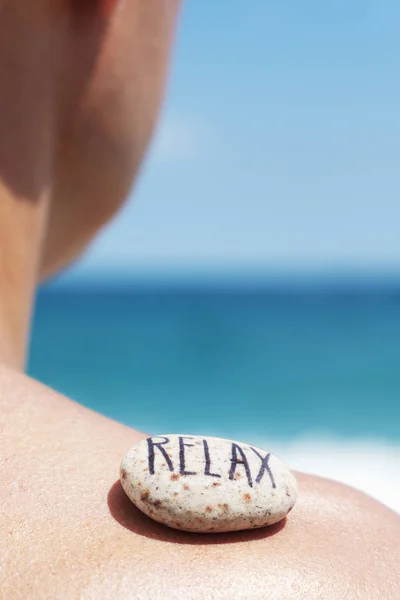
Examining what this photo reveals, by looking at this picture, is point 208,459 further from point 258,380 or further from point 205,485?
point 258,380

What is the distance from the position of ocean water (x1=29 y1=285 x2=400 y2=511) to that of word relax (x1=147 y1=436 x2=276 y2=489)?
518cm

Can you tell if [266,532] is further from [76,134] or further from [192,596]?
[76,134]

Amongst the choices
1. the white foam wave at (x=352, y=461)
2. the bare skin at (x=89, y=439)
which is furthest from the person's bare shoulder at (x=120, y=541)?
the white foam wave at (x=352, y=461)

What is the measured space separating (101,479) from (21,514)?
0.37 feet

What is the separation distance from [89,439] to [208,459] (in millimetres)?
168

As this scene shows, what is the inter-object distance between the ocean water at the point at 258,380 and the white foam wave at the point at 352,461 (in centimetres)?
1

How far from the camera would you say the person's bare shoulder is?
2.04 ft

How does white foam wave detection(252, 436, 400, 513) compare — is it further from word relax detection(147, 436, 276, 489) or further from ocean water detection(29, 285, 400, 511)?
word relax detection(147, 436, 276, 489)

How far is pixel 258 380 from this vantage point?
1049cm

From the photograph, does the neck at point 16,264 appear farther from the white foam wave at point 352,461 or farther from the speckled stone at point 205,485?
the white foam wave at point 352,461

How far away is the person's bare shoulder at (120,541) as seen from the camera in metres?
0.62

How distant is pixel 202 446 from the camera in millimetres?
782

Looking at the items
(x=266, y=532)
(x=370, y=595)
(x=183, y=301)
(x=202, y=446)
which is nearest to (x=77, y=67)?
(x=202, y=446)

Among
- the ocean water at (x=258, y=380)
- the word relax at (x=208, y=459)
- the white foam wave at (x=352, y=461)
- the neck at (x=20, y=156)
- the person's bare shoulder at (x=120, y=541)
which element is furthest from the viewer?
the ocean water at (x=258, y=380)
